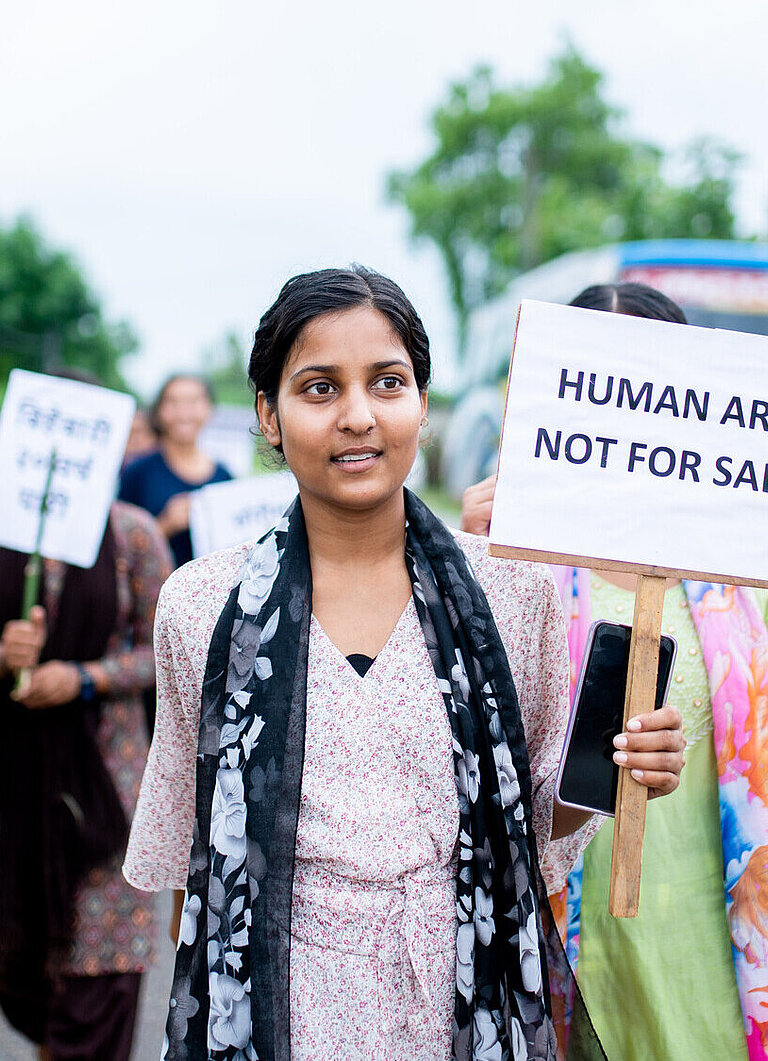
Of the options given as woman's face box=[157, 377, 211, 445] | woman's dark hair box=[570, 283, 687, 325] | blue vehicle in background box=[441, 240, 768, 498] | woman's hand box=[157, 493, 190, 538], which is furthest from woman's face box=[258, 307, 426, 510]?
blue vehicle in background box=[441, 240, 768, 498]

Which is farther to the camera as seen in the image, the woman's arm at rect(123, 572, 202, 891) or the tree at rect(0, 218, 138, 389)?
the tree at rect(0, 218, 138, 389)

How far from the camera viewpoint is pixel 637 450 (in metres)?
1.75

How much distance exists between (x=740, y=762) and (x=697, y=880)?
9.3 inches

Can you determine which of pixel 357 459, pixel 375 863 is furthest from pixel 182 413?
pixel 375 863

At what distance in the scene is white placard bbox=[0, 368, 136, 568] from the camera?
10.4 ft

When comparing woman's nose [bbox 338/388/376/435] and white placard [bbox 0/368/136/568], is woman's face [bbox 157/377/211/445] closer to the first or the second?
white placard [bbox 0/368/136/568]

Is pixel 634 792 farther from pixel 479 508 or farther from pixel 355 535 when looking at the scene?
pixel 479 508

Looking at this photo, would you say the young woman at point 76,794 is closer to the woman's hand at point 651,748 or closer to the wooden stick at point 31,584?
the wooden stick at point 31,584

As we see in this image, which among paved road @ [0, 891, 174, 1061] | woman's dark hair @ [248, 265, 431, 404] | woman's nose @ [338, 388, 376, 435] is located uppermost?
woman's dark hair @ [248, 265, 431, 404]

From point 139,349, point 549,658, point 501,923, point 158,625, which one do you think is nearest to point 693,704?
point 549,658

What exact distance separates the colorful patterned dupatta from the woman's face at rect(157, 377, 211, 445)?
3.32 m

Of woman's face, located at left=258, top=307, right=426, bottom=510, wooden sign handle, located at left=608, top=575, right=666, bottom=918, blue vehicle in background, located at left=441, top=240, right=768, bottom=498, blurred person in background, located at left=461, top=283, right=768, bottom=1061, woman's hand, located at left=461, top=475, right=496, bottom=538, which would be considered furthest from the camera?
blue vehicle in background, located at left=441, top=240, right=768, bottom=498

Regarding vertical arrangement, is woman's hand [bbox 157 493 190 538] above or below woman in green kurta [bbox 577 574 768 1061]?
above

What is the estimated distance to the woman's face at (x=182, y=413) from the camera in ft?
17.2
